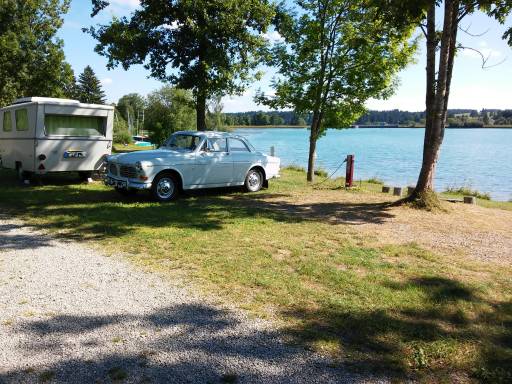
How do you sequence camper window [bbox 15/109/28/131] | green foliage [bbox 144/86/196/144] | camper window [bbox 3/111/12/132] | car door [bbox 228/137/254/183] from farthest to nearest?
green foliage [bbox 144/86/196/144]
camper window [bbox 3/111/12/132]
camper window [bbox 15/109/28/131]
car door [bbox 228/137/254/183]

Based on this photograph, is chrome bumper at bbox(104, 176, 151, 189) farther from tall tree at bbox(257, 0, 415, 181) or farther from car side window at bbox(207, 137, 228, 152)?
tall tree at bbox(257, 0, 415, 181)

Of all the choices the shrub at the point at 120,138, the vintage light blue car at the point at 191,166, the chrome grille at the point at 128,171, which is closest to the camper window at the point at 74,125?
the vintage light blue car at the point at 191,166

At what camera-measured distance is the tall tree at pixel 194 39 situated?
14070mm

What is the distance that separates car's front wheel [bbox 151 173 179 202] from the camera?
10.4 m

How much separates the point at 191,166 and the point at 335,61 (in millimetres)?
6674

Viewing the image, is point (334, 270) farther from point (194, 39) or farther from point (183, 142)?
point (194, 39)

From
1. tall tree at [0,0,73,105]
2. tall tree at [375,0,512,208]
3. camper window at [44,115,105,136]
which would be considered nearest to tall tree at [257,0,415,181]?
tall tree at [375,0,512,208]

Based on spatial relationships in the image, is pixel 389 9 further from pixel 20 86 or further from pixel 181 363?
pixel 20 86

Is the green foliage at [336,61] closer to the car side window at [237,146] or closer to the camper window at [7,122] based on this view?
the car side window at [237,146]

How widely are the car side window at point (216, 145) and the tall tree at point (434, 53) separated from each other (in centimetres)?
470

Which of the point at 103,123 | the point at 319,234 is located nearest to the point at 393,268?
the point at 319,234

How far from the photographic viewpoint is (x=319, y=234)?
7594 millimetres

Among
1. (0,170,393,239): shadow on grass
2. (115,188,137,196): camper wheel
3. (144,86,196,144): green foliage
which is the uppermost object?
(144,86,196,144): green foliage

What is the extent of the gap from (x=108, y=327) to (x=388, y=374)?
230 centimetres
